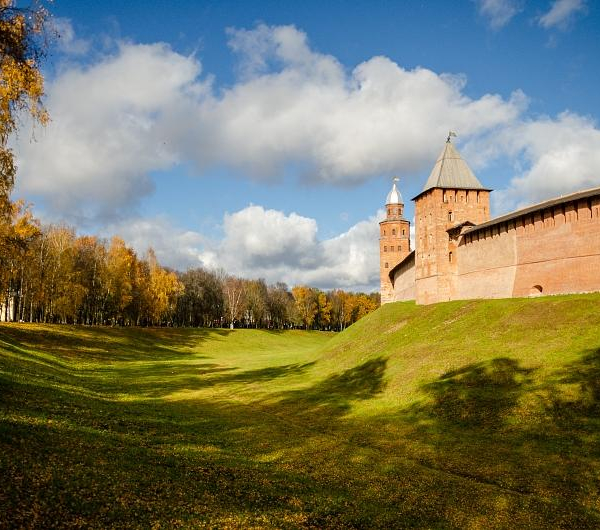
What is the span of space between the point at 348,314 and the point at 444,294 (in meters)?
98.8

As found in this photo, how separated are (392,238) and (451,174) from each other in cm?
3247

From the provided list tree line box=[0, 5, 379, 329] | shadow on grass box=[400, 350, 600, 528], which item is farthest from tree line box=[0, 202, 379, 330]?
shadow on grass box=[400, 350, 600, 528]

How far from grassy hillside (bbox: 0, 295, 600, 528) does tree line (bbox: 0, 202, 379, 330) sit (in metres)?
17.9

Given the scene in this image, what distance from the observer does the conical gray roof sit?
47.3 m

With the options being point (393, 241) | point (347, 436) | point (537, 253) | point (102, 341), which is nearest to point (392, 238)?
point (393, 241)

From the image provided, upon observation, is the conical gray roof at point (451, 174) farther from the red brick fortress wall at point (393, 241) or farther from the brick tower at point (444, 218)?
the red brick fortress wall at point (393, 241)

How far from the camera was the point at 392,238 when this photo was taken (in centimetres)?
8006

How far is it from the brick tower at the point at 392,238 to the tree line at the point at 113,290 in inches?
1521

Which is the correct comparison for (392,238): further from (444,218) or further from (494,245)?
(494,245)

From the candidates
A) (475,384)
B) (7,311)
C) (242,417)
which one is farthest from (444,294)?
(7,311)

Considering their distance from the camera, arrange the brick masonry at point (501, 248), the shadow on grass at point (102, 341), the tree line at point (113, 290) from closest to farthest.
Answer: the brick masonry at point (501, 248), the shadow on grass at point (102, 341), the tree line at point (113, 290)

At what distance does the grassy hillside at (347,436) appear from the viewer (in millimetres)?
10039

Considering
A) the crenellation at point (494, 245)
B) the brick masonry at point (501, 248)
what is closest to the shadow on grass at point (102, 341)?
→ the brick masonry at point (501, 248)

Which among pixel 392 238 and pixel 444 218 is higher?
pixel 392 238
